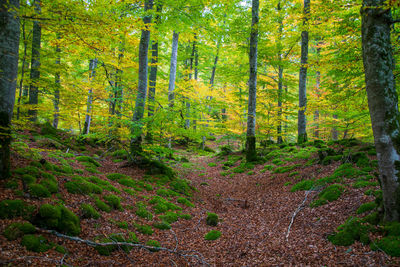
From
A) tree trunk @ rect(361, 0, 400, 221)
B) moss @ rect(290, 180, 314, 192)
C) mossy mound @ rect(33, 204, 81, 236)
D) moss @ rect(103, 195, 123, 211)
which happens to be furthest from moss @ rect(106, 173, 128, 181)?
tree trunk @ rect(361, 0, 400, 221)

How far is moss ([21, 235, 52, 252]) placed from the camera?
2916 mm

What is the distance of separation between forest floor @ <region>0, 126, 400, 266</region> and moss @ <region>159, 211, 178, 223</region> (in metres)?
0.16

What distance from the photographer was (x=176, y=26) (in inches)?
355

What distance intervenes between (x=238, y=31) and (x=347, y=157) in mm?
8412

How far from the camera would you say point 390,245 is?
121 inches

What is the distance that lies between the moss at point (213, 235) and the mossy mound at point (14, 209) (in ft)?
11.7

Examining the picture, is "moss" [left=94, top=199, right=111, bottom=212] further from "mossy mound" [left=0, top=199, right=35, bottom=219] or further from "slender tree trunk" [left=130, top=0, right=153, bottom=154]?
"slender tree trunk" [left=130, top=0, right=153, bottom=154]

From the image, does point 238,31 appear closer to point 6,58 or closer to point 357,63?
point 357,63

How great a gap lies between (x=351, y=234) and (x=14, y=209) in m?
5.83

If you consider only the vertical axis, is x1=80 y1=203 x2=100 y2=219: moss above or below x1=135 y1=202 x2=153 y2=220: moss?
above

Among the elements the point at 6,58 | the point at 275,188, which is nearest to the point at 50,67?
the point at 6,58

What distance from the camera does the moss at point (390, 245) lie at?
9.82ft

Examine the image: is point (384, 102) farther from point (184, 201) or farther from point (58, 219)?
point (58, 219)

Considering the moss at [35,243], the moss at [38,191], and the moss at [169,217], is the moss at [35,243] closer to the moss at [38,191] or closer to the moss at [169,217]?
the moss at [38,191]
